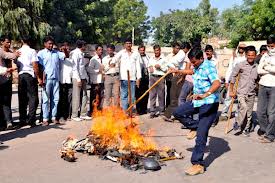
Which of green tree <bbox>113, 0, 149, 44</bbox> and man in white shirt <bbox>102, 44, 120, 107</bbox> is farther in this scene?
green tree <bbox>113, 0, 149, 44</bbox>

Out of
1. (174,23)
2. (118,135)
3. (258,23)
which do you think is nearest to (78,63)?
(118,135)

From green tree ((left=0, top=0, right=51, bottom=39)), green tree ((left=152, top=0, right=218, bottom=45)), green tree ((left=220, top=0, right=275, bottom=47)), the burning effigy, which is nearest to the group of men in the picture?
the burning effigy

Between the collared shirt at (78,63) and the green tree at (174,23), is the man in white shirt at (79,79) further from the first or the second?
the green tree at (174,23)

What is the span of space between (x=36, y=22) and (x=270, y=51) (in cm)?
2163

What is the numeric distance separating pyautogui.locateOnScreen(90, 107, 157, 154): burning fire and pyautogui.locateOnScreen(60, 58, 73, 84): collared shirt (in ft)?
9.18

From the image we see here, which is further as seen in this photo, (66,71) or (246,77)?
(66,71)

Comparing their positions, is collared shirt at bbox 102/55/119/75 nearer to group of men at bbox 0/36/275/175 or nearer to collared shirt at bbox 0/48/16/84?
group of men at bbox 0/36/275/175

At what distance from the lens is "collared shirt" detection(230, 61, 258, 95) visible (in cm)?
842

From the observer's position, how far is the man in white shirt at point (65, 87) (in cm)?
978

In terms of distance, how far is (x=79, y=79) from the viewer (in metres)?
9.80

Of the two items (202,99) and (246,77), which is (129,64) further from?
(202,99)

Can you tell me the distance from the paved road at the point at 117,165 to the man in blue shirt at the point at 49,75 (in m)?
0.80

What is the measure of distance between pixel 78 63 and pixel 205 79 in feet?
15.3

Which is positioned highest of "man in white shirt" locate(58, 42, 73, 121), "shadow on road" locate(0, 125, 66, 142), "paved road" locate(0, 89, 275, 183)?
"man in white shirt" locate(58, 42, 73, 121)
